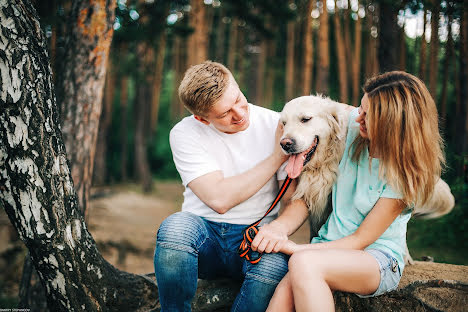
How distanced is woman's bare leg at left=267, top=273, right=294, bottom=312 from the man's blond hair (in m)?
1.09

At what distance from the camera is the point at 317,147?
100 inches

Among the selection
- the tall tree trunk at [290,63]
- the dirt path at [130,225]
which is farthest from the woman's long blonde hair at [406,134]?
the tall tree trunk at [290,63]

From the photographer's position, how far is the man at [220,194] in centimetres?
211

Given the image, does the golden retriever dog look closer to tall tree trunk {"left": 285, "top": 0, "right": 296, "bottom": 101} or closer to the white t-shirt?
the white t-shirt

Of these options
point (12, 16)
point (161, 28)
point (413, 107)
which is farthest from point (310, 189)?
point (161, 28)

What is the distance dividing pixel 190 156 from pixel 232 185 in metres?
0.33

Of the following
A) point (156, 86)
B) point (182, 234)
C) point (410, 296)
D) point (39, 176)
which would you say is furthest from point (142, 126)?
point (410, 296)

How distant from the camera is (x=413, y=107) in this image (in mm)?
1999

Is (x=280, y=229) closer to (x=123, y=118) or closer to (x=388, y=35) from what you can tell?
(x=388, y=35)

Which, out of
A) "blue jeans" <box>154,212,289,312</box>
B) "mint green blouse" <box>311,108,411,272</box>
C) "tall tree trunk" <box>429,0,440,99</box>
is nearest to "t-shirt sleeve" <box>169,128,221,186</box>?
"blue jeans" <box>154,212,289,312</box>

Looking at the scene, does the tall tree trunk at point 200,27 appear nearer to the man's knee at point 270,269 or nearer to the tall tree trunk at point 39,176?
the tall tree trunk at point 39,176

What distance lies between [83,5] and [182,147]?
5.59ft

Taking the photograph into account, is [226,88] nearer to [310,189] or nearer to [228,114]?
[228,114]

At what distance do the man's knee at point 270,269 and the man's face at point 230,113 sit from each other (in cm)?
82
